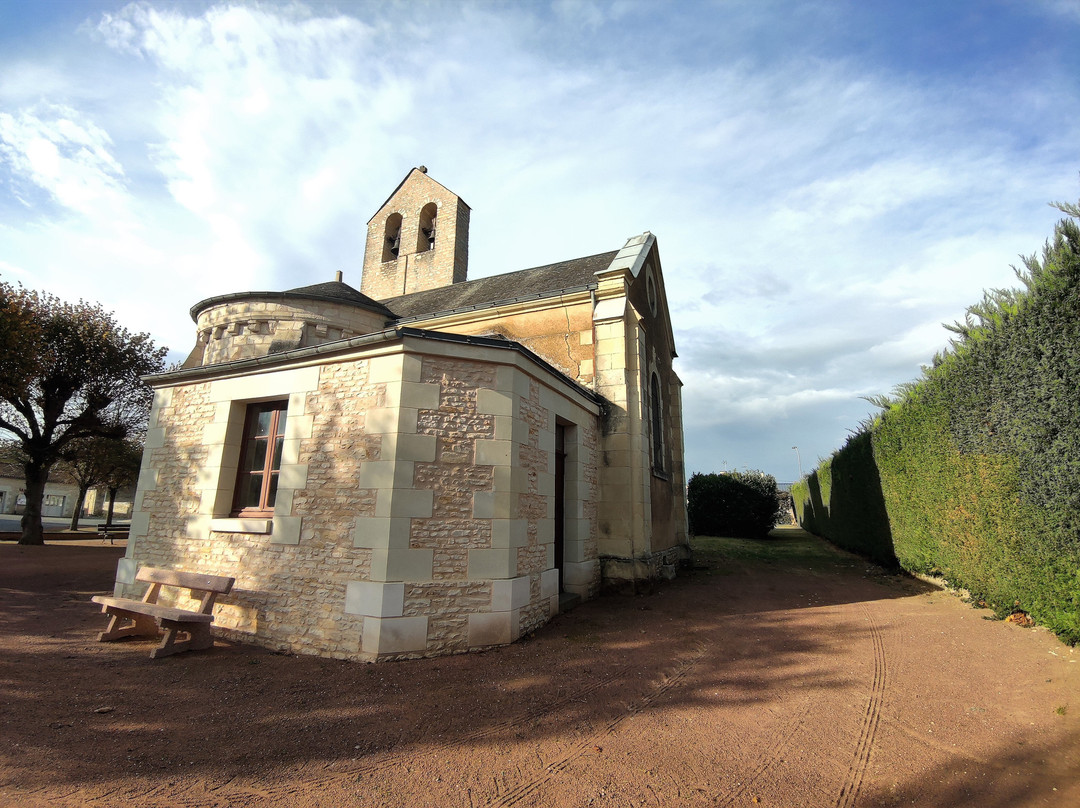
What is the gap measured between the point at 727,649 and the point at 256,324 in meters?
10.1

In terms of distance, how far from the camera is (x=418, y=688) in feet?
14.6

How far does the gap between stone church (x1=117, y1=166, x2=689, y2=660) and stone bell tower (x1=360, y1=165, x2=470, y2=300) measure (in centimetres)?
806

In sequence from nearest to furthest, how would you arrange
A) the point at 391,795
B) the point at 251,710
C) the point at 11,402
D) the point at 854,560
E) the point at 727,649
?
the point at 391,795 < the point at 251,710 < the point at 727,649 < the point at 854,560 < the point at 11,402

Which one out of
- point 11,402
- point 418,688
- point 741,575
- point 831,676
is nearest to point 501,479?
point 418,688

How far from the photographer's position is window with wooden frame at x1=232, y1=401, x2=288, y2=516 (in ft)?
21.1

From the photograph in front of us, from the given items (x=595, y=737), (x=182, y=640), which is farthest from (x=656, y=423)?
(x=182, y=640)

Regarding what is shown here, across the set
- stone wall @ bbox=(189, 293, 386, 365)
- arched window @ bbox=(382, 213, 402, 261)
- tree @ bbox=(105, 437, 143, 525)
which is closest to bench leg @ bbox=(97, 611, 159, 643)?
stone wall @ bbox=(189, 293, 386, 365)

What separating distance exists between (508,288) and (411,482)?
775 centimetres

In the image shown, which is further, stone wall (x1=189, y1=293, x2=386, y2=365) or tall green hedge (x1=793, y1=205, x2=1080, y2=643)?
stone wall (x1=189, y1=293, x2=386, y2=365)

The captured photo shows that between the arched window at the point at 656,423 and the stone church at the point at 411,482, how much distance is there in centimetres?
62

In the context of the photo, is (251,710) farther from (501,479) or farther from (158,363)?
(158,363)

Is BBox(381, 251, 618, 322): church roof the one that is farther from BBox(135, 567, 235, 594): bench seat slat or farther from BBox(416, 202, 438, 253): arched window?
BBox(135, 567, 235, 594): bench seat slat

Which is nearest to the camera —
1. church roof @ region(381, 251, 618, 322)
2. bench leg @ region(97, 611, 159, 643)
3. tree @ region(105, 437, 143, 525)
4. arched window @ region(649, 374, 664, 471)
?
bench leg @ region(97, 611, 159, 643)

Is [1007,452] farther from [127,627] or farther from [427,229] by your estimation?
[427,229]
